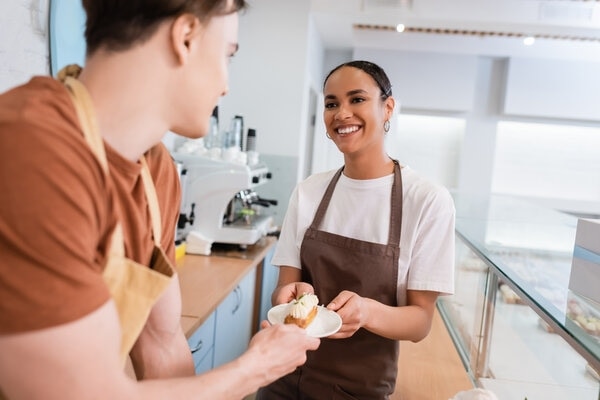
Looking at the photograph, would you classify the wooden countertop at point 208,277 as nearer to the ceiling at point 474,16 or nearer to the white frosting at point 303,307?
the white frosting at point 303,307

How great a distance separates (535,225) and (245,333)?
5.70 feet

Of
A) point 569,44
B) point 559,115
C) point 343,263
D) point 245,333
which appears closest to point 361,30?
point 569,44

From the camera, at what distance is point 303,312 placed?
1156 millimetres

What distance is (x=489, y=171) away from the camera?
5.45 metres

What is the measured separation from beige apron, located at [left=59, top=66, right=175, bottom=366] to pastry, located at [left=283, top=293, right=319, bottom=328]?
392mm

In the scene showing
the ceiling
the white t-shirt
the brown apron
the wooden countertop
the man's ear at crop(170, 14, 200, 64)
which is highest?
the ceiling

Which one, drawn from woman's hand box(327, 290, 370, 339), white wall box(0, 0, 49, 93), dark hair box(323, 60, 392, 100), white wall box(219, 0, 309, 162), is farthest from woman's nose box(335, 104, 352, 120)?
white wall box(219, 0, 309, 162)

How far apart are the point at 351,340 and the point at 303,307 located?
0.31m

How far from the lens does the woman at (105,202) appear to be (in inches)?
21.8

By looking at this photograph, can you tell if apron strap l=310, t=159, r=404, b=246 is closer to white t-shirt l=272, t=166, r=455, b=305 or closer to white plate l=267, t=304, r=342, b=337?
white t-shirt l=272, t=166, r=455, b=305

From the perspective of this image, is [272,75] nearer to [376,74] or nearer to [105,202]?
[376,74]

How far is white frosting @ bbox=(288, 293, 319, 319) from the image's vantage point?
1145 millimetres

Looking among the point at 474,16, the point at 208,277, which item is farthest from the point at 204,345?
the point at 474,16

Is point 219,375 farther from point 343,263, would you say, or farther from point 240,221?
point 240,221
